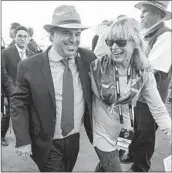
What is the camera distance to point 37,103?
2.21 m

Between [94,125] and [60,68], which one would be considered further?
[94,125]

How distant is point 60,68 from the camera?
89.3 inches

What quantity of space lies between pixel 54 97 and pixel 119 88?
49 cm

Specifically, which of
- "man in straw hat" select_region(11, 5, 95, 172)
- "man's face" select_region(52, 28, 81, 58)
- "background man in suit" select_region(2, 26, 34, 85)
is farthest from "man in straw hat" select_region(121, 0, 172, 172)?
"background man in suit" select_region(2, 26, 34, 85)

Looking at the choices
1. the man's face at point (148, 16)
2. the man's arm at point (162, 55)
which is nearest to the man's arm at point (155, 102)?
the man's arm at point (162, 55)

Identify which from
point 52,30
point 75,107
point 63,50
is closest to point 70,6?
point 52,30

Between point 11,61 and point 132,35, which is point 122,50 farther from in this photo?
point 11,61

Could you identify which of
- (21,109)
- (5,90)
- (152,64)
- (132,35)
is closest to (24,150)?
(21,109)

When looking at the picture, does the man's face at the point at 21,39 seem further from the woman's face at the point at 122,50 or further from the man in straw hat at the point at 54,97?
the woman's face at the point at 122,50

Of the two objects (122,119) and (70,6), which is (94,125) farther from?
(70,6)

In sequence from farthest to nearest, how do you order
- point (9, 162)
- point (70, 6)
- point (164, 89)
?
point (9, 162)
point (164, 89)
point (70, 6)

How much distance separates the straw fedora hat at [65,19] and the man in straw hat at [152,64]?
107cm

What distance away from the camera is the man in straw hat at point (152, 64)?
3021mm

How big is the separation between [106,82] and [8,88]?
6.29 ft
